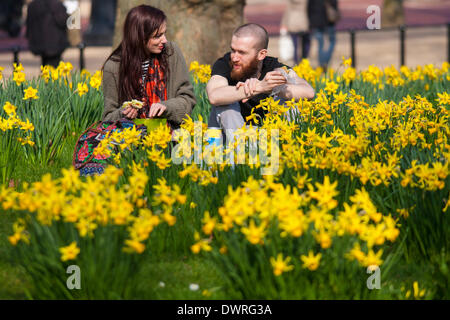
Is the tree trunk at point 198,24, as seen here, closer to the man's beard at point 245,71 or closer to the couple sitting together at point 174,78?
the couple sitting together at point 174,78

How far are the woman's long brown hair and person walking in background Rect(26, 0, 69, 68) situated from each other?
16.5ft

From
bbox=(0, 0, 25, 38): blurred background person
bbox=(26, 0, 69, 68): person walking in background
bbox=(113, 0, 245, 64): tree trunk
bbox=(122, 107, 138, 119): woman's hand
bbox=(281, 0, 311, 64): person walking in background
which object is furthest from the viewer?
bbox=(0, 0, 25, 38): blurred background person

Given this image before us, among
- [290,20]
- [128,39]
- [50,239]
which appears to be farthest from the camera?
[290,20]

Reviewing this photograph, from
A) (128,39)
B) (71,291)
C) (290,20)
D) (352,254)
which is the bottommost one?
(71,291)

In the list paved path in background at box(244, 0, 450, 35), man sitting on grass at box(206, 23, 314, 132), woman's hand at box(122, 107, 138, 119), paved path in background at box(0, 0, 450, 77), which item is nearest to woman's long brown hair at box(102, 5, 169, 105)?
woman's hand at box(122, 107, 138, 119)

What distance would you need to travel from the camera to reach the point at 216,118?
5320 millimetres

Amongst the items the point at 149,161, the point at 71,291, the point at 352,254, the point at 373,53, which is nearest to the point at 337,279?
the point at 352,254

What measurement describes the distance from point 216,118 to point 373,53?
463 inches

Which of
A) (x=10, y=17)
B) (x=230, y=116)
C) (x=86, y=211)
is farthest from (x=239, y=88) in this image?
(x=10, y=17)

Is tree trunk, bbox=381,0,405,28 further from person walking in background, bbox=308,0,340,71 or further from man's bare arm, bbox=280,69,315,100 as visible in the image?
man's bare arm, bbox=280,69,315,100

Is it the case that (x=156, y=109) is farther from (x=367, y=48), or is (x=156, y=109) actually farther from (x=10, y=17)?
(x=10, y=17)

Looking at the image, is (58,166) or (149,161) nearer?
(149,161)

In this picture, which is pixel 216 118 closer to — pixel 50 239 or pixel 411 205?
pixel 411 205

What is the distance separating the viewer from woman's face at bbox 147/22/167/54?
5.48 meters
